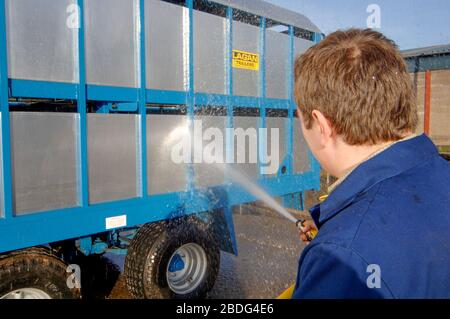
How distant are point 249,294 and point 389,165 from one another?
3362 mm

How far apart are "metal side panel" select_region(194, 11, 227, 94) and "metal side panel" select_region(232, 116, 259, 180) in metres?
0.39

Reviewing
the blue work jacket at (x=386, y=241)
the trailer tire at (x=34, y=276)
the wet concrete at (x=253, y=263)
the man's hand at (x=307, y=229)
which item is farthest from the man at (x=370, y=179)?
the wet concrete at (x=253, y=263)

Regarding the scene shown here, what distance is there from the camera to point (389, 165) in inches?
44.9

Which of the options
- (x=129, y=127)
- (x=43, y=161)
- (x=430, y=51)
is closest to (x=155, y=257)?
(x=129, y=127)

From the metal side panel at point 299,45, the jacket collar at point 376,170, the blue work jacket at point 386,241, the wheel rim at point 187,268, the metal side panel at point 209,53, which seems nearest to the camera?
the blue work jacket at point 386,241

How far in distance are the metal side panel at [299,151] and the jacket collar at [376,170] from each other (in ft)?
11.7

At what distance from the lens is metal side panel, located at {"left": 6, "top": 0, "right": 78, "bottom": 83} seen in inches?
97.1

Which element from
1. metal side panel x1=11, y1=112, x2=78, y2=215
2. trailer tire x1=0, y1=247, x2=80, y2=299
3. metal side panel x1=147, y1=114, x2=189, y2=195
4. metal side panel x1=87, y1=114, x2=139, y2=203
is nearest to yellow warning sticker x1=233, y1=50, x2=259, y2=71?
metal side panel x1=147, y1=114, x2=189, y2=195

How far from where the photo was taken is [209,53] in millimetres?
3695

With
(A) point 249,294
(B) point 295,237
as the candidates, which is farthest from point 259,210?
(A) point 249,294

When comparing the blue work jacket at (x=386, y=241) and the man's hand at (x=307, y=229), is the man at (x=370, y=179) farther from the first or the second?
the man's hand at (x=307, y=229)

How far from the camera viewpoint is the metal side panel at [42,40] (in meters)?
2.47

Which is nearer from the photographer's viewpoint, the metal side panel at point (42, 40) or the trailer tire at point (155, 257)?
the metal side panel at point (42, 40)

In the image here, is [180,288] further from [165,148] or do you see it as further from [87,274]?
[165,148]
